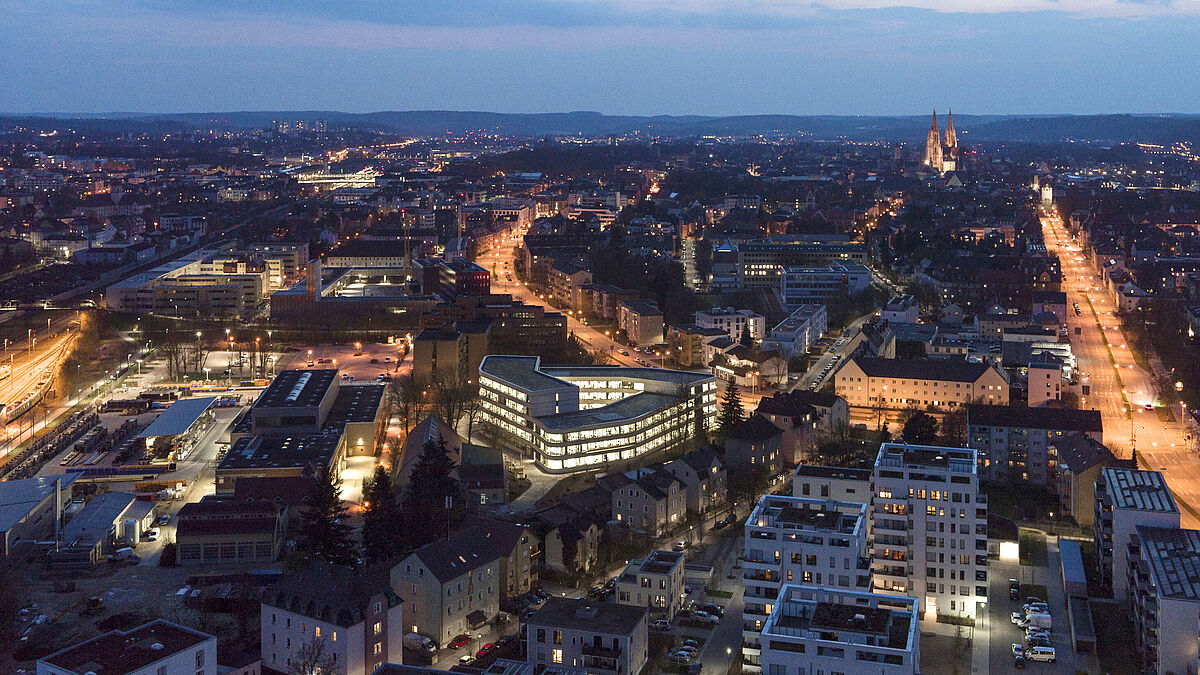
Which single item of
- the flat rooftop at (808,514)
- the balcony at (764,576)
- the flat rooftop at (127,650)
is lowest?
the balcony at (764,576)

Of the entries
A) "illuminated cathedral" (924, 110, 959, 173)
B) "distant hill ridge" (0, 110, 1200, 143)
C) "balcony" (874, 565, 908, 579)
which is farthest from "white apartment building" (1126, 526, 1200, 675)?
"distant hill ridge" (0, 110, 1200, 143)

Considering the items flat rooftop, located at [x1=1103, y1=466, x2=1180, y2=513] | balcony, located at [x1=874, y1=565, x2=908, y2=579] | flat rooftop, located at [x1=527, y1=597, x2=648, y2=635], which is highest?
flat rooftop, located at [x1=1103, y1=466, x2=1180, y2=513]

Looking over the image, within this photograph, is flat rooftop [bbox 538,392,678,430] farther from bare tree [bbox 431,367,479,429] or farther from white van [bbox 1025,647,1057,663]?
white van [bbox 1025,647,1057,663]

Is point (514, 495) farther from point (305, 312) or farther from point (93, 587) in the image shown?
point (305, 312)

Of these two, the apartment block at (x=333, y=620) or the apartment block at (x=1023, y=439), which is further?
the apartment block at (x=1023, y=439)

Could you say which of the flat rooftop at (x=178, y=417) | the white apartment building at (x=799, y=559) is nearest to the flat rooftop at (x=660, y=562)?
the white apartment building at (x=799, y=559)

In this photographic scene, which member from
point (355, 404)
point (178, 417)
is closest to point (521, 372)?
point (355, 404)

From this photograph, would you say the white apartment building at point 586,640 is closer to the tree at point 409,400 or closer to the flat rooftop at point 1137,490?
the flat rooftop at point 1137,490

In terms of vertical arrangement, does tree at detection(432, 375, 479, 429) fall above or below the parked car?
above
